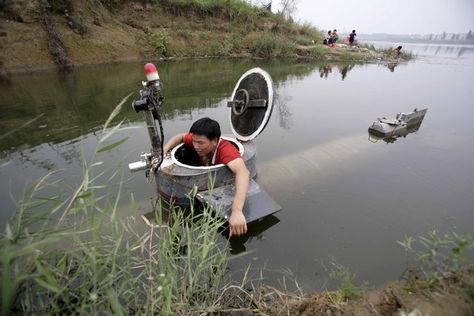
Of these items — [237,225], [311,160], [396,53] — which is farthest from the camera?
[396,53]

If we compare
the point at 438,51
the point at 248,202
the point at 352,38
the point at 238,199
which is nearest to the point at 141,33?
the point at 248,202

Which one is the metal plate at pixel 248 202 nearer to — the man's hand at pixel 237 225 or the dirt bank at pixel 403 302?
the man's hand at pixel 237 225

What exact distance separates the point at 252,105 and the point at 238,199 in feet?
5.99

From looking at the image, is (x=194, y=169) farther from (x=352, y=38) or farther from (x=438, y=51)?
(x=438, y=51)

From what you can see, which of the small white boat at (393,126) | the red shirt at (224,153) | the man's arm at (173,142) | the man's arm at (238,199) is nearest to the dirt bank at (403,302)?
the man's arm at (238,199)

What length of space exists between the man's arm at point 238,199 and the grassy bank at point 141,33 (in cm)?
1153

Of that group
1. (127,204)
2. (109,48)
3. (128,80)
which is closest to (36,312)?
(127,204)

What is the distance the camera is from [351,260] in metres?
2.74

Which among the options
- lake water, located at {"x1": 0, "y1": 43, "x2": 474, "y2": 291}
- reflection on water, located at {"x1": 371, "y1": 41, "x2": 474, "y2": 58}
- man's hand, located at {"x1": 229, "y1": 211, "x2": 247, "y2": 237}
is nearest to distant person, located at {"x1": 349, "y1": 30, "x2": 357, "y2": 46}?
reflection on water, located at {"x1": 371, "y1": 41, "x2": 474, "y2": 58}

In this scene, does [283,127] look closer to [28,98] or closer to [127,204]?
[127,204]

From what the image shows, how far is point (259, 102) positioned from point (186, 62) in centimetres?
1177

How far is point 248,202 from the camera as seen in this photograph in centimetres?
283

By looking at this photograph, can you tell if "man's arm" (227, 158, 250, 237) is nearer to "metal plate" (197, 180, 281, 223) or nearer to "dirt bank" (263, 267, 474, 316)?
"metal plate" (197, 180, 281, 223)

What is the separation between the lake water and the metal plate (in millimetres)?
399
